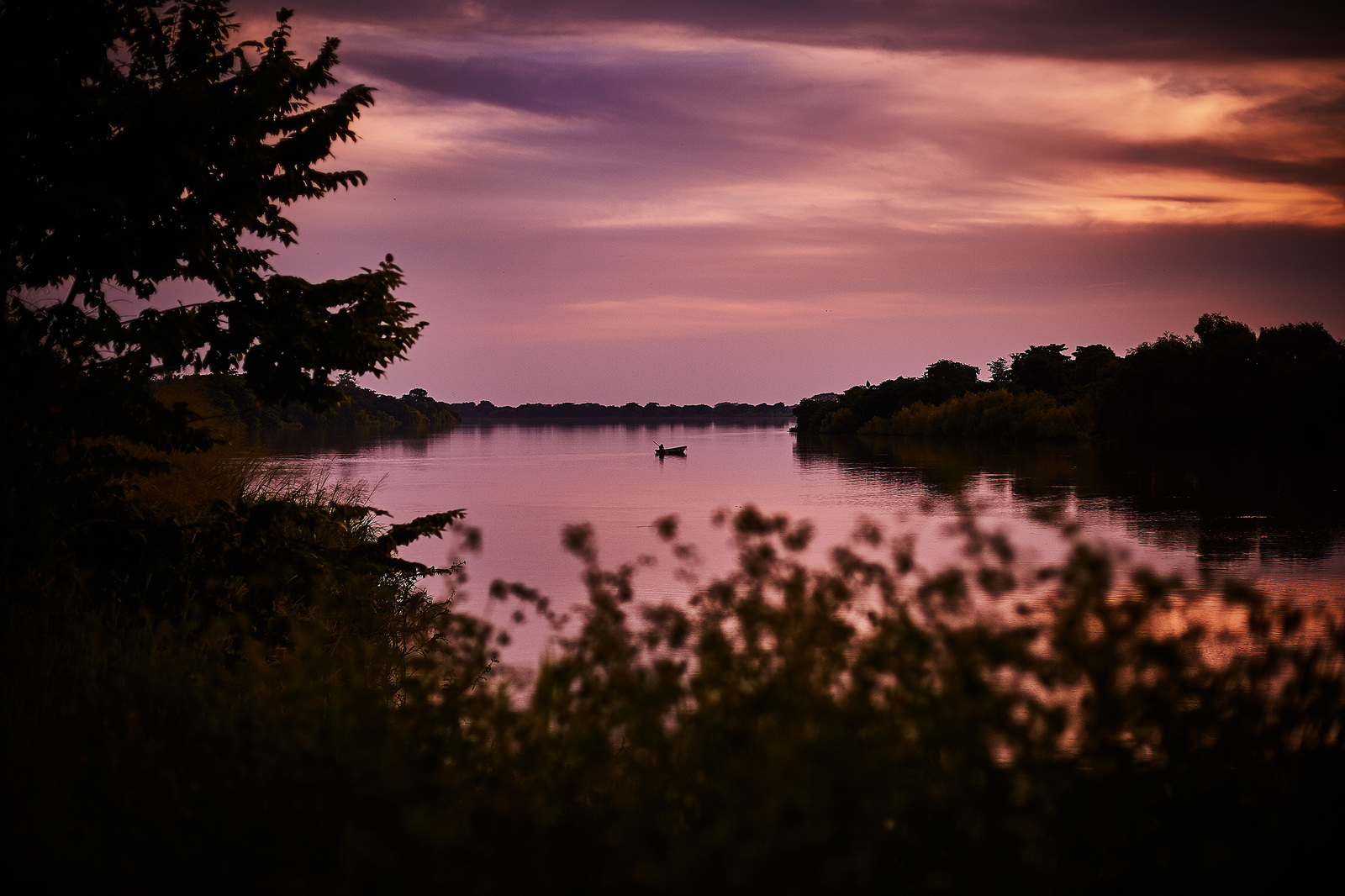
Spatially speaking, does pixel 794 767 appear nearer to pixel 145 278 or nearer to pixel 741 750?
pixel 741 750

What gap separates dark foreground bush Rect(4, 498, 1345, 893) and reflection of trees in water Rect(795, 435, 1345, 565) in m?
1.46

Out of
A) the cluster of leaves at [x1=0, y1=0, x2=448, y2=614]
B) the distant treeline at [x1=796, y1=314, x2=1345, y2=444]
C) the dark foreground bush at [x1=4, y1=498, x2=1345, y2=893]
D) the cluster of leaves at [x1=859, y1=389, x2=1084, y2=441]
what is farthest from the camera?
the cluster of leaves at [x1=859, y1=389, x2=1084, y2=441]

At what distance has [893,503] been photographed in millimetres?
38906

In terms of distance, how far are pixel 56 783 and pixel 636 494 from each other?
4347 cm

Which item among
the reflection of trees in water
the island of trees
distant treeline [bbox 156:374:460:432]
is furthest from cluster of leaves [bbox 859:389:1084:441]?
the island of trees

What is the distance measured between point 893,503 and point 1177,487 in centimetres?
1254

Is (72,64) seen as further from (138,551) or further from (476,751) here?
(476,751)

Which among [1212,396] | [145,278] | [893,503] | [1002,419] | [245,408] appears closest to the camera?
[145,278]

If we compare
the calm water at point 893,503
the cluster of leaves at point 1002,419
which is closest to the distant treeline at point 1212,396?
the cluster of leaves at point 1002,419

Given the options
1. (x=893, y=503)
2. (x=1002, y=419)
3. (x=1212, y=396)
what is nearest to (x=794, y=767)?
(x=893, y=503)

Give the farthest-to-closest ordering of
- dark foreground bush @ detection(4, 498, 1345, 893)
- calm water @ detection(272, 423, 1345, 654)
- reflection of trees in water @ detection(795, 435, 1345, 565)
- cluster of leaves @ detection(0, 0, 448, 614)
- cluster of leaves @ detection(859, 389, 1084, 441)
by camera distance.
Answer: cluster of leaves @ detection(859, 389, 1084, 441), reflection of trees in water @ detection(795, 435, 1345, 565), calm water @ detection(272, 423, 1345, 654), cluster of leaves @ detection(0, 0, 448, 614), dark foreground bush @ detection(4, 498, 1345, 893)

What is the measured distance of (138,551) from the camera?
892 cm

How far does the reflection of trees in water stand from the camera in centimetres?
2574

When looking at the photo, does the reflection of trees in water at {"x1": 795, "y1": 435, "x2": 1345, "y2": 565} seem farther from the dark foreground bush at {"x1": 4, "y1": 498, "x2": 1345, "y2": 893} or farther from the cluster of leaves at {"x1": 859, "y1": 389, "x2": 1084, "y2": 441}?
the cluster of leaves at {"x1": 859, "y1": 389, "x2": 1084, "y2": 441}
